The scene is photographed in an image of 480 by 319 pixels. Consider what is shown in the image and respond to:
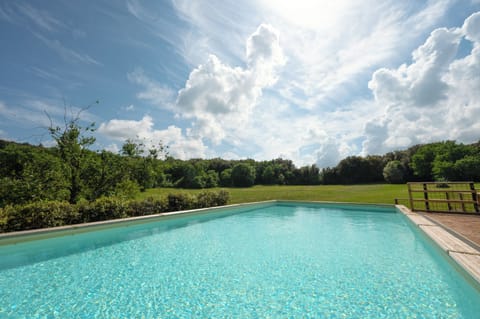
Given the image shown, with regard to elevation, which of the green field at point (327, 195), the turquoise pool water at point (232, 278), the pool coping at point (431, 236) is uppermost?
the green field at point (327, 195)

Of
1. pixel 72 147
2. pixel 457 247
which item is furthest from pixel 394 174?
pixel 72 147

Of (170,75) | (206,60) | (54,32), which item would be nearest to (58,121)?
(54,32)

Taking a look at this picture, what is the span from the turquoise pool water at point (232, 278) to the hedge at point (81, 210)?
0.90 meters

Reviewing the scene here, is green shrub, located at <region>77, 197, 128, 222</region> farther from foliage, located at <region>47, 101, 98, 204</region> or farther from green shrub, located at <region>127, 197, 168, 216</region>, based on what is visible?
foliage, located at <region>47, 101, 98, 204</region>

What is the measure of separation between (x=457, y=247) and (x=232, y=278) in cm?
483

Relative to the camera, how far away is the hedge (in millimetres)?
6484

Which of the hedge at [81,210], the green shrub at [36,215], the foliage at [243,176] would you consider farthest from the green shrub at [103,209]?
the foliage at [243,176]

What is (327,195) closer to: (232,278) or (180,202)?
(180,202)

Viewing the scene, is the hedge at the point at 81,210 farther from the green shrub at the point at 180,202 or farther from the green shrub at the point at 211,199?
the green shrub at the point at 211,199

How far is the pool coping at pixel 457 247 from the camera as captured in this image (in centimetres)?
358

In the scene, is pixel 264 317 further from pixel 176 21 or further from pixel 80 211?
pixel 176 21

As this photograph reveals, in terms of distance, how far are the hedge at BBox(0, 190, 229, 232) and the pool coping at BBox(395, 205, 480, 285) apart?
406 inches

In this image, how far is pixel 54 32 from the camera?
823 centimetres

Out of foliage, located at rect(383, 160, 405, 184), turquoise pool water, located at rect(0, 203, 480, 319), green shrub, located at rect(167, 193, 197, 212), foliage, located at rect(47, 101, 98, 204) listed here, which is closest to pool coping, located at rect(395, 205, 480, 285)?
turquoise pool water, located at rect(0, 203, 480, 319)
